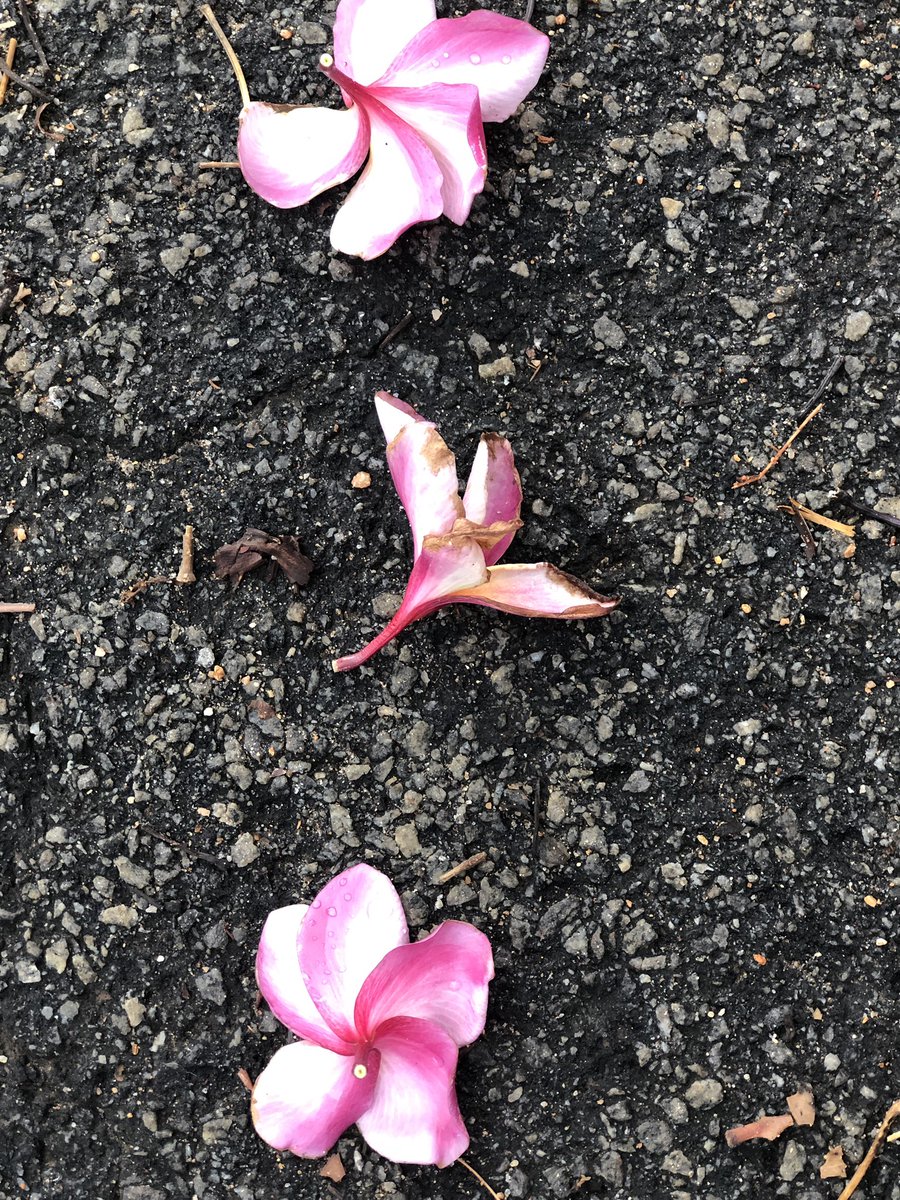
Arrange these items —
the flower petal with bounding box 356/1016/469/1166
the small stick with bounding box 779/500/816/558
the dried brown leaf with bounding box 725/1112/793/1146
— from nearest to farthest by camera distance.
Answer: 1. the flower petal with bounding box 356/1016/469/1166
2. the dried brown leaf with bounding box 725/1112/793/1146
3. the small stick with bounding box 779/500/816/558

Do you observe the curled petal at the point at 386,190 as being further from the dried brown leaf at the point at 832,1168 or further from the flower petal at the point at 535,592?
the dried brown leaf at the point at 832,1168

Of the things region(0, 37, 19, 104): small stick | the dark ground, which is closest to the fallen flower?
the dark ground

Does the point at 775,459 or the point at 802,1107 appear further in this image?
the point at 775,459

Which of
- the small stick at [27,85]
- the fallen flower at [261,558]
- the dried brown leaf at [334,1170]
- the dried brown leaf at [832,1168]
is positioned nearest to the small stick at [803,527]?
the fallen flower at [261,558]

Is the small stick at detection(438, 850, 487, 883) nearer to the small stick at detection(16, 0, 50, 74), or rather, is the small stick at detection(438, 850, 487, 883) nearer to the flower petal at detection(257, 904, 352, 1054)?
the flower petal at detection(257, 904, 352, 1054)

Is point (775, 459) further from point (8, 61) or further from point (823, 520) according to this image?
point (8, 61)

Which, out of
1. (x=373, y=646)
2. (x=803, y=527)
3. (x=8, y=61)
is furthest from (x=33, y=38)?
(x=803, y=527)

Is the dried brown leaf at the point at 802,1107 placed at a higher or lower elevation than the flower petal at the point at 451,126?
lower
